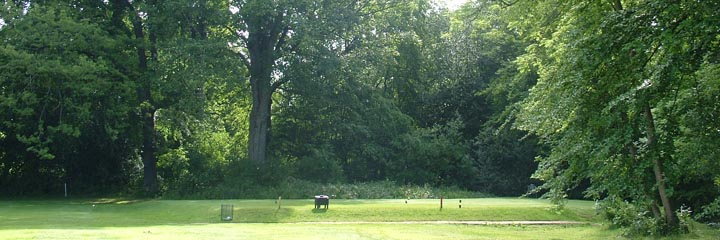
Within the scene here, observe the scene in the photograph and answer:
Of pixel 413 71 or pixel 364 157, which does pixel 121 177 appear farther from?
pixel 413 71

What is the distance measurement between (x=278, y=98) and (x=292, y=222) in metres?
24.8

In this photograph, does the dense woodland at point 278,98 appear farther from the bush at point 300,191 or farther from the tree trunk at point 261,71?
the bush at point 300,191

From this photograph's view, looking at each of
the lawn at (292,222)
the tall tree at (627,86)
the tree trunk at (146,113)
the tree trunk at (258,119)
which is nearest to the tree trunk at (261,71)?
the tree trunk at (258,119)

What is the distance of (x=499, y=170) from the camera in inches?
1874

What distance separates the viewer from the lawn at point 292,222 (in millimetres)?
19719

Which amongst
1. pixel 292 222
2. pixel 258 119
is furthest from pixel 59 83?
pixel 292 222

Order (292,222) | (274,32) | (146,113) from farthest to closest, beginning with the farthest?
(146,113) < (274,32) < (292,222)

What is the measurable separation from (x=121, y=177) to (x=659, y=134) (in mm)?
38070

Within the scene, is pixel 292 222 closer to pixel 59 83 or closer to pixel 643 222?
pixel 643 222

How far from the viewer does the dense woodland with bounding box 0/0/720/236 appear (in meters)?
32.8

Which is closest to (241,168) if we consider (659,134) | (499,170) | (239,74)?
(239,74)

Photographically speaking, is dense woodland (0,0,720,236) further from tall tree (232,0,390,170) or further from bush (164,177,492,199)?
bush (164,177,492,199)

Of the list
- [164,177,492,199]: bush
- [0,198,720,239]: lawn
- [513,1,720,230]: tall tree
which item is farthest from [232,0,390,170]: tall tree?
[513,1,720,230]: tall tree

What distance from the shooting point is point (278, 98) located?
49969 mm
